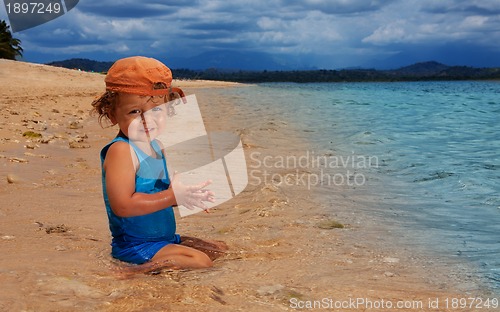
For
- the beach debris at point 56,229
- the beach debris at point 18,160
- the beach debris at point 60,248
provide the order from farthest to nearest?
the beach debris at point 18,160, the beach debris at point 56,229, the beach debris at point 60,248

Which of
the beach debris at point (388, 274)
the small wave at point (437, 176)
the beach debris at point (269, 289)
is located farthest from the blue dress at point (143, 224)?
the small wave at point (437, 176)

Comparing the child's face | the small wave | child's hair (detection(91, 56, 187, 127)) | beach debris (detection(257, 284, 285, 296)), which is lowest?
the small wave

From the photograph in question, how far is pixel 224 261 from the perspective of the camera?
345 centimetres

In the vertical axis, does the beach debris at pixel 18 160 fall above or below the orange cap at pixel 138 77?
below

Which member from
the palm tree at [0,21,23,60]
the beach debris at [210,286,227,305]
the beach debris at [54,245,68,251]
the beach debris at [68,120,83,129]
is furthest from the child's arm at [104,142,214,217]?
the palm tree at [0,21,23,60]

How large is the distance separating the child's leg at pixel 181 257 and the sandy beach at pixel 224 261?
6 cm

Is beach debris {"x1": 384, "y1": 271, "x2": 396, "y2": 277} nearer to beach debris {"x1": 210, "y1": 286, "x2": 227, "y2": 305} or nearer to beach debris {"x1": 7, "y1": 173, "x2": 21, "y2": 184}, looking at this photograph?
beach debris {"x1": 210, "y1": 286, "x2": 227, "y2": 305}

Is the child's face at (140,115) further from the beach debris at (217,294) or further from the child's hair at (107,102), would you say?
the beach debris at (217,294)

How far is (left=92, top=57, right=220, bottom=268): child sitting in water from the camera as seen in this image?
10.2 feet

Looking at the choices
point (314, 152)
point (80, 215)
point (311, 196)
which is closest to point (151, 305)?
point (80, 215)

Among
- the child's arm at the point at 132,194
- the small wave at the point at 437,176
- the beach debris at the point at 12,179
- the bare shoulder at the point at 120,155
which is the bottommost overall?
the small wave at the point at 437,176

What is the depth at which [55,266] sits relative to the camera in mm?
3152

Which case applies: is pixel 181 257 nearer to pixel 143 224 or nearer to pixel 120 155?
pixel 143 224

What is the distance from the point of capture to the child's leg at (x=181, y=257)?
323cm
